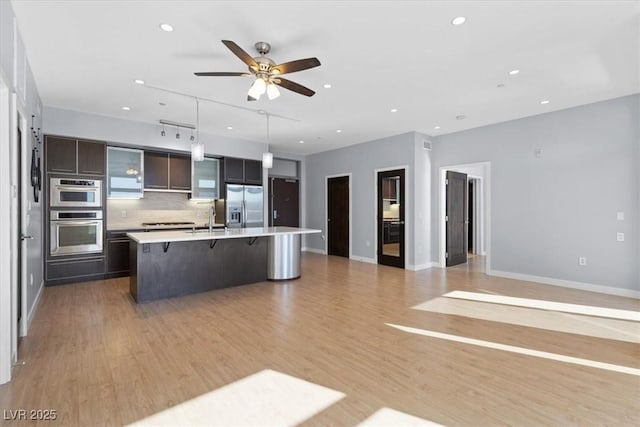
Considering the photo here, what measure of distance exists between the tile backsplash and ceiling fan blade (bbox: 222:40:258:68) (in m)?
4.60

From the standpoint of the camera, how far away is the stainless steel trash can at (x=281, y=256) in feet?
18.0

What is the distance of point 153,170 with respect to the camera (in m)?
6.32

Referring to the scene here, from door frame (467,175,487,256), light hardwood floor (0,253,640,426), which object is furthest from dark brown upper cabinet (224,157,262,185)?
door frame (467,175,487,256)

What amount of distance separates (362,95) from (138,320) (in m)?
4.07

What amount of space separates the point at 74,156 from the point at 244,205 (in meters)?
3.17

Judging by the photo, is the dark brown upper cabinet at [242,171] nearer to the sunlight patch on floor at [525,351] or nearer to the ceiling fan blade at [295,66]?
the ceiling fan blade at [295,66]

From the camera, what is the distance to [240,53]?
9.01 ft

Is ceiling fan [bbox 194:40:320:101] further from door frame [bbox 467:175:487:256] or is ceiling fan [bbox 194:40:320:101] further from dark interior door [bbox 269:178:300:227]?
door frame [bbox 467:175:487:256]

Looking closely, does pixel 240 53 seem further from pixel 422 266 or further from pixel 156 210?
pixel 422 266

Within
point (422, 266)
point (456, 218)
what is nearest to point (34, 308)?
point (422, 266)

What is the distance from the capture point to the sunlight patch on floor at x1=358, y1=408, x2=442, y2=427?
188cm

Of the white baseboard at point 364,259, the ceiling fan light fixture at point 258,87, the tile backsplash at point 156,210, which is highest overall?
the ceiling fan light fixture at point 258,87

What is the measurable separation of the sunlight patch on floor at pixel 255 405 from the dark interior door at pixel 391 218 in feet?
16.6

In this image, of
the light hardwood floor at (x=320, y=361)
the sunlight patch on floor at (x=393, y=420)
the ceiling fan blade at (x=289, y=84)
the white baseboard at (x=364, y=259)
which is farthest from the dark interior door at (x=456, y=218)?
the sunlight patch on floor at (x=393, y=420)
